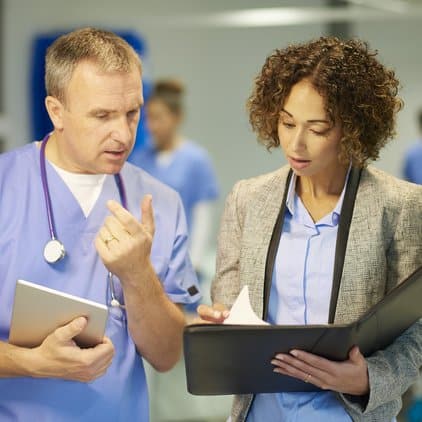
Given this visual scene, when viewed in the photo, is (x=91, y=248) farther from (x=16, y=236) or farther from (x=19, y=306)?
(x=19, y=306)

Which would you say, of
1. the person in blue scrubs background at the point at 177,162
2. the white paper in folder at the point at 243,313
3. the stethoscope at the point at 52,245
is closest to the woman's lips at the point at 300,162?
the white paper in folder at the point at 243,313

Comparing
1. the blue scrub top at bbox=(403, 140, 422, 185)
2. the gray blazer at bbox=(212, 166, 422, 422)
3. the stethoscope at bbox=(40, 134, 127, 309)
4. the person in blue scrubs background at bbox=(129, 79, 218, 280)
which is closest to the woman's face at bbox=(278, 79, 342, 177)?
the gray blazer at bbox=(212, 166, 422, 422)

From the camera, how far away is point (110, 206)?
167 centimetres

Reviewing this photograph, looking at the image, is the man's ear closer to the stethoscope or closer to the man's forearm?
the stethoscope

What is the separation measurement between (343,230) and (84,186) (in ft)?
1.72

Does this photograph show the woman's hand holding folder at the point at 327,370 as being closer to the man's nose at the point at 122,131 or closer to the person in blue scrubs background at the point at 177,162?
the man's nose at the point at 122,131

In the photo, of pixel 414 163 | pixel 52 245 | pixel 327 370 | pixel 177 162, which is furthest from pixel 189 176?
Result: pixel 327 370

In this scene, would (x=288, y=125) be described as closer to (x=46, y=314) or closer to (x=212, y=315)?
(x=212, y=315)

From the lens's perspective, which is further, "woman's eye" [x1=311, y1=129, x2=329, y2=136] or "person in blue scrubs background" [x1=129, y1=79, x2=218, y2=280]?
"person in blue scrubs background" [x1=129, y1=79, x2=218, y2=280]

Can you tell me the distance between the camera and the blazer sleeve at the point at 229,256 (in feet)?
5.84

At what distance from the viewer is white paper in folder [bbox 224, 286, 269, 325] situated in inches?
62.7

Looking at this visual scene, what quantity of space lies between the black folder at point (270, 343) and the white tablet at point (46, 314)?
0.18m

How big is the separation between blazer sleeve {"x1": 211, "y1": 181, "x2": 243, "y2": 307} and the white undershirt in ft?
0.87

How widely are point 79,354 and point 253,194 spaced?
17.1 inches
